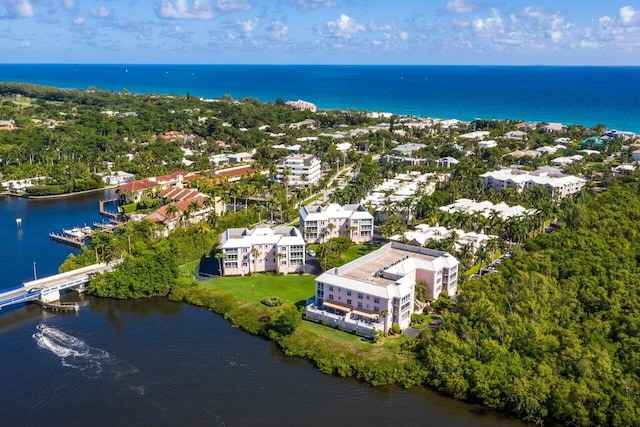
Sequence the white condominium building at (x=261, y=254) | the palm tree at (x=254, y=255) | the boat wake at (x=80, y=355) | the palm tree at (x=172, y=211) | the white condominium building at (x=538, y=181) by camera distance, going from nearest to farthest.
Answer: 1. the boat wake at (x=80, y=355)
2. the white condominium building at (x=261, y=254)
3. the palm tree at (x=254, y=255)
4. the palm tree at (x=172, y=211)
5. the white condominium building at (x=538, y=181)

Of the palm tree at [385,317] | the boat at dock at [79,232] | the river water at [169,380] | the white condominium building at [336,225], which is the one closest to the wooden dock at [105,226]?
the boat at dock at [79,232]

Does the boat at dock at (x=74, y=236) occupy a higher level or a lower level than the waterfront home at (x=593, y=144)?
lower

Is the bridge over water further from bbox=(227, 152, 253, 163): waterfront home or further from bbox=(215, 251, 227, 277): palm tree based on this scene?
bbox=(227, 152, 253, 163): waterfront home

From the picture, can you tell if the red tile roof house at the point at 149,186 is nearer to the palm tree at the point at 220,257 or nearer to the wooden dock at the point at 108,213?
the wooden dock at the point at 108,213

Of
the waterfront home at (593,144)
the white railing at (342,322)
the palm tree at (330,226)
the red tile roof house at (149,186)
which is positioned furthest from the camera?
the waterfront home at (593,144)

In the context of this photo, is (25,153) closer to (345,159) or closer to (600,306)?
(345,159)

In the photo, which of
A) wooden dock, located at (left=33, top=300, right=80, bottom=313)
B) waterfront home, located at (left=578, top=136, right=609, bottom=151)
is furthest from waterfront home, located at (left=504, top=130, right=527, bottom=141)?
wooden dock, located at (left=33, top=300, right=80, bottom=313)

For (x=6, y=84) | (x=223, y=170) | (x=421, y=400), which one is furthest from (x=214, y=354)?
(x=6, y=84)
